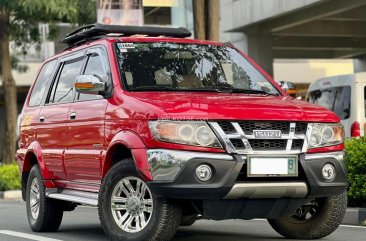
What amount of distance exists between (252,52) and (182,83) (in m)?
14.5

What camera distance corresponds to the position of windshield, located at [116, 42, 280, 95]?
7586 mm

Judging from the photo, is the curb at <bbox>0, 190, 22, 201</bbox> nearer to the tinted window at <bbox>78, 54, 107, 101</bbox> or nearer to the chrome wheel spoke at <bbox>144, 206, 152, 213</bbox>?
the tinted window at <bbox>78, 54, 107, 101</bbox>

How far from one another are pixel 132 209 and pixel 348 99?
9.64m

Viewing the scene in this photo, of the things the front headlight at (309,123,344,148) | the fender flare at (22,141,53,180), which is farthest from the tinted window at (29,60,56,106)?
the front headlight at (309,123,344,148)

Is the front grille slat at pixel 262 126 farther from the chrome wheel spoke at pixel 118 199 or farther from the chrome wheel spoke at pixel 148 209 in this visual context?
the chrome wheel spoke at pixel 118 199

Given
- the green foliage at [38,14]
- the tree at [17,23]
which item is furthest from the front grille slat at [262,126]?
the tree at [17,23]

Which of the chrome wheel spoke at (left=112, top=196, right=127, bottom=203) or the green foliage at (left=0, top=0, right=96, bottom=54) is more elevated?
the green foliage at (left=0, top=0, right=96, bottom=54)

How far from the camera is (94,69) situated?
26.7ft

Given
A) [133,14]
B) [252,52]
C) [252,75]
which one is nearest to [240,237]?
[252,75]

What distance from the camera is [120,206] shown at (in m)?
7.02

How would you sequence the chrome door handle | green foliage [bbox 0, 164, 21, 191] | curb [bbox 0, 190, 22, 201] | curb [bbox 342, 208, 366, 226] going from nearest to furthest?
the chrome door handle → curb [bbox 342, 208, 366, 226] → curb [bbox 0, 190, 22, 201] → green foliage [bbox 0, 164, 21, 191]

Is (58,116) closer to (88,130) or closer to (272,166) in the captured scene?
(88,130)

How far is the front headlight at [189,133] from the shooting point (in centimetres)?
648

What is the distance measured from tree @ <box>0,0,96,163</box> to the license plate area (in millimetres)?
13967
